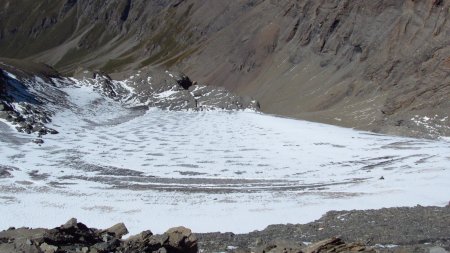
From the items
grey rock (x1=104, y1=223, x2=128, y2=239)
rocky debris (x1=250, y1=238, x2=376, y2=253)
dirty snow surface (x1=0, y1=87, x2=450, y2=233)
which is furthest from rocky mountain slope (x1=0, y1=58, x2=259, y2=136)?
rocky debris (x1=250, y1=238, x2=376, y2=253)

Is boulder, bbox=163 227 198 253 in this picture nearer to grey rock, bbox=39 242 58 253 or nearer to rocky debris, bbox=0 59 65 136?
grey rock, bbox=39 242 58 253

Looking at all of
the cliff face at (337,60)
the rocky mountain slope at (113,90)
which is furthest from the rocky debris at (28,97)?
the cliff face at (337,60)

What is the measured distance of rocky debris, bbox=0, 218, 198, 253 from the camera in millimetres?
10672

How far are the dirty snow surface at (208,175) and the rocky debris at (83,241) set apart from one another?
22.4 feet

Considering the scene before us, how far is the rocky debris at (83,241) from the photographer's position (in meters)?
10.7

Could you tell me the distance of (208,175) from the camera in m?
32.4

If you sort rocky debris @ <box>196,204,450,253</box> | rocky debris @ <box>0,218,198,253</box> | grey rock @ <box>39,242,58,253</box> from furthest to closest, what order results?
rocky debris @ <box>196,204,450,253</box> < rocky debris @ <box>0,218,198,253</box> < grey rock @ <box>39,242,58,253</box>

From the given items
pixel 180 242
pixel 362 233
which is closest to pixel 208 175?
pixel 362 233

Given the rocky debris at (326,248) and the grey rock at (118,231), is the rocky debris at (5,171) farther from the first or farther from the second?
the rocky debris at (326,248)

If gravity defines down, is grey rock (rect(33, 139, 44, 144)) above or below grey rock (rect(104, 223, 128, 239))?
above

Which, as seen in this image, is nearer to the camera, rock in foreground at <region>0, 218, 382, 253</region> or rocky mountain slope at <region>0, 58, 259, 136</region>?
rock in foreground at <region>0, 218, 382, 253</region>

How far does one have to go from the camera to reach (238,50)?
117 m

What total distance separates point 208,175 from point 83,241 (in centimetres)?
2048

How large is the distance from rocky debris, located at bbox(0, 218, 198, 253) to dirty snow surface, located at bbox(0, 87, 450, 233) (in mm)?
6833
